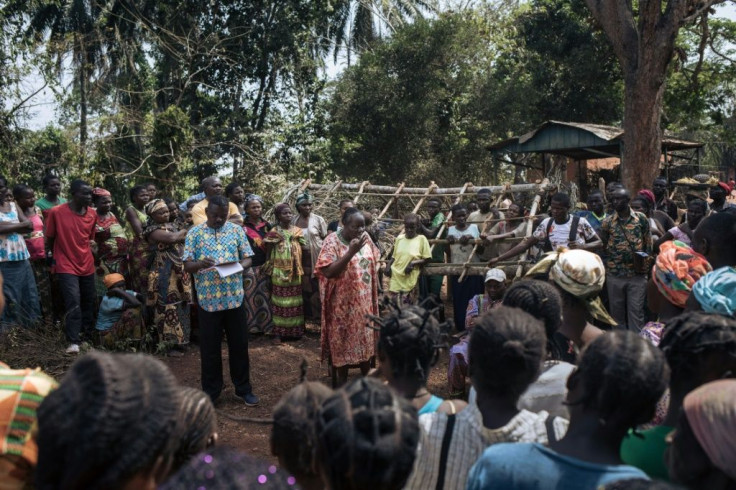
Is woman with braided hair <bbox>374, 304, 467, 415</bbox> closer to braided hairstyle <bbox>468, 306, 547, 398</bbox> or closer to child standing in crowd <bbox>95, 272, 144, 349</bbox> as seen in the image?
braided hairstyle <bbox>468, 306, 547, 398</bbox>

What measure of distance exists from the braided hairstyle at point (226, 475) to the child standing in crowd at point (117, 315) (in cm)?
601

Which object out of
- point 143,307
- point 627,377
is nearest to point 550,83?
point 143,307

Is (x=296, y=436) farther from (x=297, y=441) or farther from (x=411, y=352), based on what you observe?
(x=411, y=352)

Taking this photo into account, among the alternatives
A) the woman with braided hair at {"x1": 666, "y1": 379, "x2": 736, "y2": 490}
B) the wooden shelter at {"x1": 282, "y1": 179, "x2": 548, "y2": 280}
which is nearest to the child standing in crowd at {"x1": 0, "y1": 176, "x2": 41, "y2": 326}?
the wooden shelter at {"x1": 282, "y1": 179, "x2": 548, "y2": 280}

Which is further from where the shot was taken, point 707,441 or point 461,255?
point 461,255

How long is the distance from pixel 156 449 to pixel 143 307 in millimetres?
6214

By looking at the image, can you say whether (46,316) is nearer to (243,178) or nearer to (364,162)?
(243,178)

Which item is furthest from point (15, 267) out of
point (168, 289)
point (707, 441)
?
point (707, 441)

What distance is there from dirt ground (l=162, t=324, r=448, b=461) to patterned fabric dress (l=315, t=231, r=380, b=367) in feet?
2.15

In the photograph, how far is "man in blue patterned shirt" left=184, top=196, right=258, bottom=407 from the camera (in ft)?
17.4

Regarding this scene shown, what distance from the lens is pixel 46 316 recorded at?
737cm

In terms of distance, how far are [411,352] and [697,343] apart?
104 cm

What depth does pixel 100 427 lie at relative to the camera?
1328 millimetres

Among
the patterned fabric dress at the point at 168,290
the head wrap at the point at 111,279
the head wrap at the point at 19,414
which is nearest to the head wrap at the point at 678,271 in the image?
the head wrap at the point at 19,414
